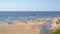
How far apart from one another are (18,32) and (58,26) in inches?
100

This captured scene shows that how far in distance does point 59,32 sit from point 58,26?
0.39 feet

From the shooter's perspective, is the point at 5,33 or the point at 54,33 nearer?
the point at 54,33

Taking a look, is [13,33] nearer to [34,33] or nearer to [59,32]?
[34,33]

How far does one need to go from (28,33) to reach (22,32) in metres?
0.30

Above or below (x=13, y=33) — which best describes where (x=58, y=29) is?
above

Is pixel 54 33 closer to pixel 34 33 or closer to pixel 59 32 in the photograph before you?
pixel 59 32

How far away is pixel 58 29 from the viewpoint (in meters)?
3.10

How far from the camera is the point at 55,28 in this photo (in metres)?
3.12

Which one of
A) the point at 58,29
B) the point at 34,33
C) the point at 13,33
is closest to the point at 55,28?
the point at 58,29

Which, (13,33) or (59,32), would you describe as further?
(13,33)

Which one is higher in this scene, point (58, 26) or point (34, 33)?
→ point (58, 26)

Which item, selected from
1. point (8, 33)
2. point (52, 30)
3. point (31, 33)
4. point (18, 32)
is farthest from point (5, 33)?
point (52, 30)

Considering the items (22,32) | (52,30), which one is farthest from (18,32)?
(52,30)

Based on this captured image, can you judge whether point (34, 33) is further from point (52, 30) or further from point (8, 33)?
point (52, 30)
